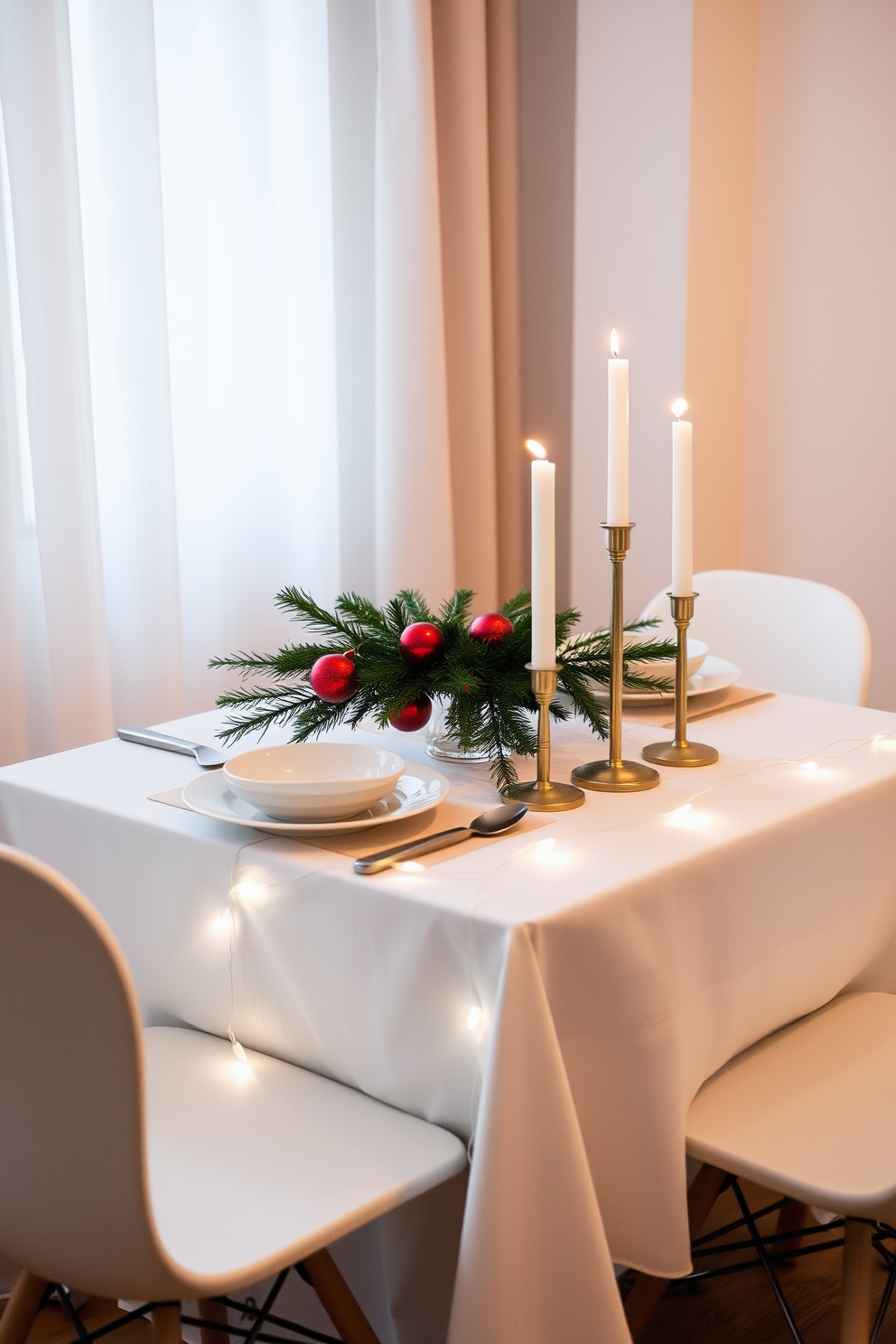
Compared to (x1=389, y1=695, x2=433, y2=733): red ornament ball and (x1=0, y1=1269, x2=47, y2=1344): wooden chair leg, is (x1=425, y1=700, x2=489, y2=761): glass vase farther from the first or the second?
(x1=0, y1=1269, x2=47, y2=1344): wooden chair leg

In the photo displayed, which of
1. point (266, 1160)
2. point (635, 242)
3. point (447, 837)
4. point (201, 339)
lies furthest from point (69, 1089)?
point (635, 242)

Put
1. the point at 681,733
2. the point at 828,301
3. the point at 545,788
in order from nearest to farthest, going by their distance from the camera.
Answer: the point at 545,788, the point at 681,733, the point at 828,301

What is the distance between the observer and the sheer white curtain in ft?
6.59

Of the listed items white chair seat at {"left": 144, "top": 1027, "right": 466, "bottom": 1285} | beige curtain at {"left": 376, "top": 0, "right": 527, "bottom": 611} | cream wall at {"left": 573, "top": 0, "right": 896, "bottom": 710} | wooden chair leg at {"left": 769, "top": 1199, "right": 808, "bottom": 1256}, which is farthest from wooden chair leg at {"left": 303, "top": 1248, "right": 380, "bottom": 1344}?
cream wall at {"left": 573, "top": 0, "right": 896, "bottom": 710}

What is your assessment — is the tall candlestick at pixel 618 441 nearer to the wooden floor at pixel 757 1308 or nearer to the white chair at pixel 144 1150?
the white chair at pixel 144 1150

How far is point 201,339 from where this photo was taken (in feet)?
7.64

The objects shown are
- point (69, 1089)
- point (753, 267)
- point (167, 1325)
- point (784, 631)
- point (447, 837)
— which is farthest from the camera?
point (753, 267)

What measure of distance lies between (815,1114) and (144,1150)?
0.62 meters

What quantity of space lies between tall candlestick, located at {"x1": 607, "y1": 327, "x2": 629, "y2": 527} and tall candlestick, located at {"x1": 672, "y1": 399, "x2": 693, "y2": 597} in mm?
77

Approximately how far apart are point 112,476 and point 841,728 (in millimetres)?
1312

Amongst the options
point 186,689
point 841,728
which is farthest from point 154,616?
point 841,728

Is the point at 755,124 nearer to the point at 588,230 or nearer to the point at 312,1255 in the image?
the point at 588,230

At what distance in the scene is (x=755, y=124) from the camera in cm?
267

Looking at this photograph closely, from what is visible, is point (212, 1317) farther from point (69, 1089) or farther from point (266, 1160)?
point (69, 1089)
